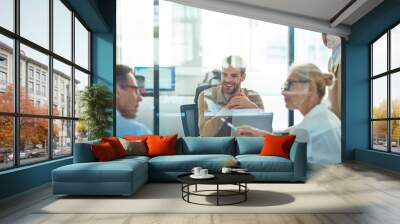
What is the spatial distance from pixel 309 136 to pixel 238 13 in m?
3.49

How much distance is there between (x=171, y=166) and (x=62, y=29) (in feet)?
10.5

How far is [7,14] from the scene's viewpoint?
481 cm

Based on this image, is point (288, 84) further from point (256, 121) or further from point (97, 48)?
point (97, 48)

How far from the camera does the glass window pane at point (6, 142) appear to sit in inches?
184

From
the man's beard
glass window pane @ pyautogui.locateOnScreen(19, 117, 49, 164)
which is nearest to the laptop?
the man's beard

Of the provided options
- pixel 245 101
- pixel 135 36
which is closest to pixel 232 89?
pixel 245 101

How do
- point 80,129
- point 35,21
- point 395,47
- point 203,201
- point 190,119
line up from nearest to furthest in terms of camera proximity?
1. point 203,201
2. point 35,21
3. point 80,129
4. point 395,47
5. point 190,119

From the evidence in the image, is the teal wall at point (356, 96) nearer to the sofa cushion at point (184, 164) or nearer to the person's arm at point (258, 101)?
the person's arm at point (258, 101)

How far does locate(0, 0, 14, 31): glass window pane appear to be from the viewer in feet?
15.4

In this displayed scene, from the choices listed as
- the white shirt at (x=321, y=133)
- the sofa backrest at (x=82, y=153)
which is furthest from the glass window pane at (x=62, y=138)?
the white shirt at (x=321, y=133)

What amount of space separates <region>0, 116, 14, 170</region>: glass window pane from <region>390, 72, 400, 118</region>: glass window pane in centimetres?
708

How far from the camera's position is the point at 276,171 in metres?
5.88

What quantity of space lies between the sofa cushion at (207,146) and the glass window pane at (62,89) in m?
2.20

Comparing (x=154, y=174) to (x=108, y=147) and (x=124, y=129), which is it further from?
(x=124, y=129)
